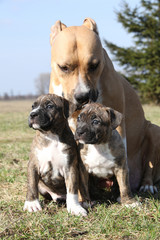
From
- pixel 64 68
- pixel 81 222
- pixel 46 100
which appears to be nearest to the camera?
pixel 81 222

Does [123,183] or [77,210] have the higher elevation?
[123,183]

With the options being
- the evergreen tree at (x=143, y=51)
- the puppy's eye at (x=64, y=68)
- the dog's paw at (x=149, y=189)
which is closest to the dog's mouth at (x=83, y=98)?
the puppy's eye at (x=64, y=68)

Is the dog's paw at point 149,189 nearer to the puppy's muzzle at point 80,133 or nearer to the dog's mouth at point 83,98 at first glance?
the dog's mouth at point 83,98

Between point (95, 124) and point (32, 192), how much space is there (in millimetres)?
1004

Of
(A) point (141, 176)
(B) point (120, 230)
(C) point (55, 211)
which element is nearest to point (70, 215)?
(C) point (55, 211)

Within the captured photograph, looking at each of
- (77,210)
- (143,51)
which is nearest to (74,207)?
(77,210)

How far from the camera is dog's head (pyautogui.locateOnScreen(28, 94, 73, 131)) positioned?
10.9 feet

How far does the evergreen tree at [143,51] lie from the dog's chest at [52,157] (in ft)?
66.9

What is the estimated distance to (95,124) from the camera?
10.9 feet

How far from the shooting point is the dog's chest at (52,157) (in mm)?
3432

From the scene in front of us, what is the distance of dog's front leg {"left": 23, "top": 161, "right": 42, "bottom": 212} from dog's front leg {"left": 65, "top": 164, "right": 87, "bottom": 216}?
331 mm

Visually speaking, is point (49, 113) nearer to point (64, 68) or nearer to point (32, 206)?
point (64, 68)

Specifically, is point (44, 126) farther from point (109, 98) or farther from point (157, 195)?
point (157, 195)

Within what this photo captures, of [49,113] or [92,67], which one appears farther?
[92,67]
